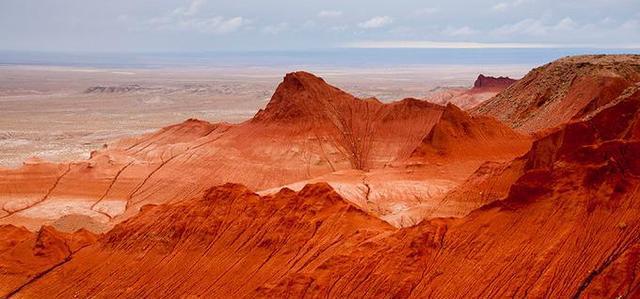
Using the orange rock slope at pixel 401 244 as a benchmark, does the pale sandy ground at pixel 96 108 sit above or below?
below

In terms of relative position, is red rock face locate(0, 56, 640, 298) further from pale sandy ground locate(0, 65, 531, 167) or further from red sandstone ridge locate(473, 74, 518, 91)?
red sandstone ridge locate(473, 74, 518, 91)

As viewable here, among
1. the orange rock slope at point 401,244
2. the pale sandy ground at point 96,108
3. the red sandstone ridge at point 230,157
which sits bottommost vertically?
the pale sandy ground at point 96,108

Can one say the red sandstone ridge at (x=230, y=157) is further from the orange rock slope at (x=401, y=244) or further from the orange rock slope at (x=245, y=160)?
the orange rock slope at (x=401, y=244)

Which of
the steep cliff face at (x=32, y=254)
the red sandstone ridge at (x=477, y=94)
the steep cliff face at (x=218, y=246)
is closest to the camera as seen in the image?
the steep cliff face at (x=218, y=246)

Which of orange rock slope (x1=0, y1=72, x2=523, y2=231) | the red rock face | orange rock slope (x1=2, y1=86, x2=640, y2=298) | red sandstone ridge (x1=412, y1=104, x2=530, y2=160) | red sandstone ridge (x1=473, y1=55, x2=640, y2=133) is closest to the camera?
orange rock slope (x1=2, y1=86, x2=640, y2=298)

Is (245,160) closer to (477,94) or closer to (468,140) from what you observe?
(468,140)

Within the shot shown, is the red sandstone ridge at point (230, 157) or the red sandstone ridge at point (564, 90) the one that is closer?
the red sandstone ridge at point (230, 157)

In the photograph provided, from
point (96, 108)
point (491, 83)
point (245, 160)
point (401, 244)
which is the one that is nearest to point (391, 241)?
point (401, 244)

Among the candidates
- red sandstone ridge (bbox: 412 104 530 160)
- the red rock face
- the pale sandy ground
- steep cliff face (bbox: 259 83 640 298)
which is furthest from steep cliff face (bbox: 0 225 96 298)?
the pale sandy ground

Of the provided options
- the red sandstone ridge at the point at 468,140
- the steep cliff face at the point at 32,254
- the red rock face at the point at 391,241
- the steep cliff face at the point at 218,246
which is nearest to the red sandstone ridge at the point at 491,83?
the red sandstone ridge at the point at 468,140
